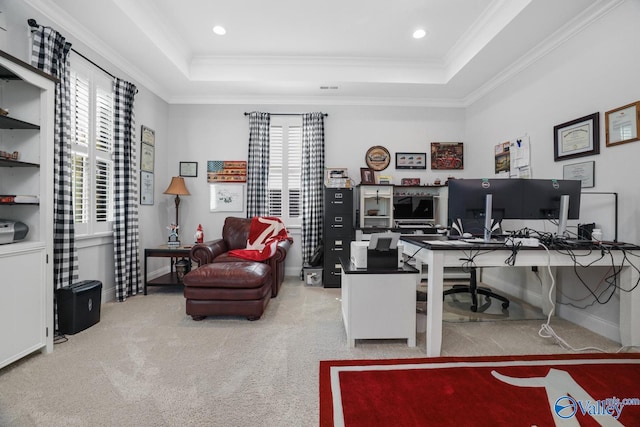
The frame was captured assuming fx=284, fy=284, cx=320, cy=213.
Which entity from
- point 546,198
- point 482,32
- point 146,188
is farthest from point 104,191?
point 482,32

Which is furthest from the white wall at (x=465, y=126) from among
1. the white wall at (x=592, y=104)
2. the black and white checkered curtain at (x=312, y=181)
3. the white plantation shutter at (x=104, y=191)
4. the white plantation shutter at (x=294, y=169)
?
the white plantation shutter at (x=294, y=169)

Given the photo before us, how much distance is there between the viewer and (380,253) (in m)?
2.34

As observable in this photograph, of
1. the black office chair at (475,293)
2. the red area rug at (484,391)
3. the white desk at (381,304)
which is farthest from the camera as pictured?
the black office chair at (475,293)

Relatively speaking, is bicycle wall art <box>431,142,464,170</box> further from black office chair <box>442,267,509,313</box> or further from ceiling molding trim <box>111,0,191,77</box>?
ceiling molding trim <box>111,0,191,77</box>

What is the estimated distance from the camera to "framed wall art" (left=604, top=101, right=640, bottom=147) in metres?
2.33

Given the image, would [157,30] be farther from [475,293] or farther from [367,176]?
[475,293]

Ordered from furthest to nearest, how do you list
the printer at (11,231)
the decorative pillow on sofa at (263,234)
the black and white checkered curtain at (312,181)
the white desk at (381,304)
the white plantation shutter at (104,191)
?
the black and white checkered curtain at (312,181) → the decorative pillow on sofa at (263,234) → the white plantation shutter at (104,191) → the white desk at (381,304) → the printer at (11,231)

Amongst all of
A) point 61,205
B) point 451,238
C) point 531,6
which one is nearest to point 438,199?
point 451,238

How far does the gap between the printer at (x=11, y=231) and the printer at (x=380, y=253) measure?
2494mm

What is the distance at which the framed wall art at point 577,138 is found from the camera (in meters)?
2.65

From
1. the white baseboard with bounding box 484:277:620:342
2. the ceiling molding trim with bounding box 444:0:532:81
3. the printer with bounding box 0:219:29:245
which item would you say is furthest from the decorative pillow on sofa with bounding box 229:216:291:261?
the ceiling molding trim with bounding box 444:0:532:81

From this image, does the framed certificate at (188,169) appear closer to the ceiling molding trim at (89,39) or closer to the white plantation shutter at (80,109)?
the ceiling molding trim at (89,39)

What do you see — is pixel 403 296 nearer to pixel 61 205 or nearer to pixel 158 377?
pixel 158 377

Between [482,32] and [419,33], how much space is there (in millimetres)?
684
